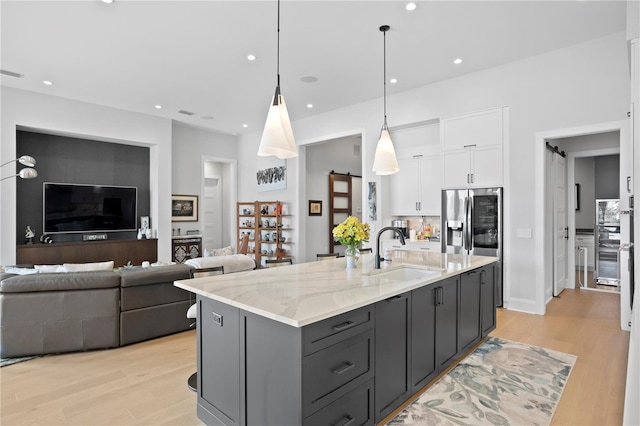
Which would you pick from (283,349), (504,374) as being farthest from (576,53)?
(283,349)

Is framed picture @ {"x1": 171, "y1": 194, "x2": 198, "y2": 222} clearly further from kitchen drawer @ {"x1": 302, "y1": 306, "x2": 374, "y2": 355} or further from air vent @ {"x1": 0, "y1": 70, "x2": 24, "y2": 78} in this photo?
kitchen drawer @ {"x1": 302, "y1": 306, "x2": 374, "y2": 355}

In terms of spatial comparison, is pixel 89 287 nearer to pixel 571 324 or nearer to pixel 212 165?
pixel 571 324

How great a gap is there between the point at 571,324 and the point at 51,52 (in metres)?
7.41

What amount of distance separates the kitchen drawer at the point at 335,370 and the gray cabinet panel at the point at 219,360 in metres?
0.51

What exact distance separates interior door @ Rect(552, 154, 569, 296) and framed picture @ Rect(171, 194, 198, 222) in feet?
24.4

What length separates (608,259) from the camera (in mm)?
6074

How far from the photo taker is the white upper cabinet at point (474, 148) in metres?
5.00

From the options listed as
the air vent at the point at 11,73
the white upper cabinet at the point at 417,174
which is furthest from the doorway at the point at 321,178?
the air vent at the point at 11,73

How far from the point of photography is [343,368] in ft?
6.17

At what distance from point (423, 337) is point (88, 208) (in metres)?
7.09

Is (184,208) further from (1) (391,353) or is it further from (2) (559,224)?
(2) (559,224)

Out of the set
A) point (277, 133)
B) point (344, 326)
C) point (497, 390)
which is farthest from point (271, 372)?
point (497, 390)

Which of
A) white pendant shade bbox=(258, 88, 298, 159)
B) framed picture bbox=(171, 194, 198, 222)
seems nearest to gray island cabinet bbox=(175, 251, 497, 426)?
white pendant shade bbox=(258, 88, 298, 159)

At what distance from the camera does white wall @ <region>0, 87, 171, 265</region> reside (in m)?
5.74
